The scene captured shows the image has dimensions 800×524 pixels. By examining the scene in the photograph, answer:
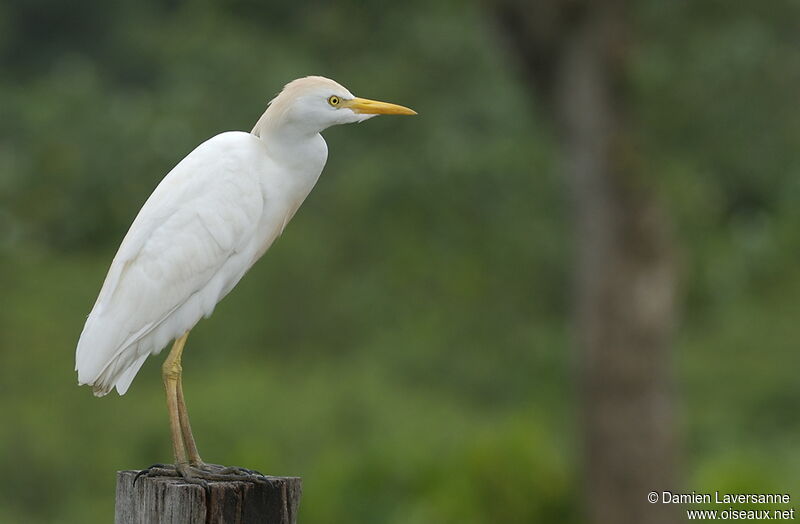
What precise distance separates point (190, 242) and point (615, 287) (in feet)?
12.0

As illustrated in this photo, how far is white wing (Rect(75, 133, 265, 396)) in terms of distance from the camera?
309cm

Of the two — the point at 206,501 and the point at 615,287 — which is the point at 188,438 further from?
the point at 615,287

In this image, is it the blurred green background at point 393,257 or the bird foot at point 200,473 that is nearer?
the bird foot at point 200,473

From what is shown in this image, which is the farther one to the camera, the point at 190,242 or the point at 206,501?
the point at 190,242

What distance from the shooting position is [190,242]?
3.11m

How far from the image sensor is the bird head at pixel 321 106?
9.57 feet

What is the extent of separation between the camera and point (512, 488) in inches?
247

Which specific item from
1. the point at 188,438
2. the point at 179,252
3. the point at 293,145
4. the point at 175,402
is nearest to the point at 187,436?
the point at 188,438

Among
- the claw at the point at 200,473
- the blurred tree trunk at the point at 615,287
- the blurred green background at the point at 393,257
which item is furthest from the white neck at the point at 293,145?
the blurred tree trunk at the point at 615,287

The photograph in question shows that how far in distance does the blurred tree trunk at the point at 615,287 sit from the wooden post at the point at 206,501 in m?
3.86

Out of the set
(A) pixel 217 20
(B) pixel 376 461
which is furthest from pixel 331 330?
(A) pixel 217 20

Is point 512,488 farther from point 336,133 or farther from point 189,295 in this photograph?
→ point 336,133

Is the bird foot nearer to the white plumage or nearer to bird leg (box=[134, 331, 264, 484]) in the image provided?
bird leg (box=[134, 331, 264, 484])

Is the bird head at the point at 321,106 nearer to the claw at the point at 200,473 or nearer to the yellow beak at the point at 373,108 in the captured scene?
the yellow beak at the point at 373,108
